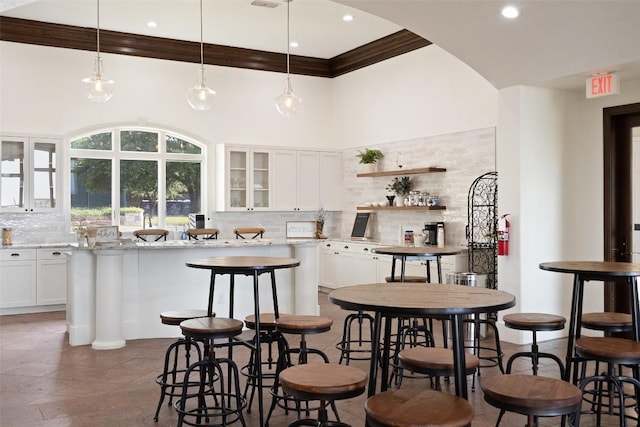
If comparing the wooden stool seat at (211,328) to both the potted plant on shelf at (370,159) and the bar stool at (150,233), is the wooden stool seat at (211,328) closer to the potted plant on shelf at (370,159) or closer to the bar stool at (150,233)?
the bar stool at (150,233)

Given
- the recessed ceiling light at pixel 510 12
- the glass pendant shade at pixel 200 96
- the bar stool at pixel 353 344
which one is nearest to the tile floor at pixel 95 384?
the bar stool at pixel 353 344

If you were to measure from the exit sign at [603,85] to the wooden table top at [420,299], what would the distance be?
330 centimetres

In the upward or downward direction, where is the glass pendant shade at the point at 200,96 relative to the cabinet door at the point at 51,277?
upward

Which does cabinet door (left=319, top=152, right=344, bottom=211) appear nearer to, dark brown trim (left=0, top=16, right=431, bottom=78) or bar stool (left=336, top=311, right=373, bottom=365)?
dark brown trim (left=0, top=16, right=431, bottom=78)

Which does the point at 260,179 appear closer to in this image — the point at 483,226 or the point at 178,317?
the point at 483,226

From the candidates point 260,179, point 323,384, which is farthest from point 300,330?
point 260,179

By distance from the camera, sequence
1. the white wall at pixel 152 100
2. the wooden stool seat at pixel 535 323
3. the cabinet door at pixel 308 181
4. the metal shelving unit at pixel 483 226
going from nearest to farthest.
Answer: the wooden stool seat at pixel 535 323, the metal shelving unit at pixel 483 226, the white wall at pixel 152 100, the cabinet door at pixel 308 181

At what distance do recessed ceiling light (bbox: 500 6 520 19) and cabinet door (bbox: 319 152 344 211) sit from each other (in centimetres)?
562

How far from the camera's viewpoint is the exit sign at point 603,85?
A: 5.64m

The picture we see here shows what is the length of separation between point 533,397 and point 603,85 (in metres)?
4.06

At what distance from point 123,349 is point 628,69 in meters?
5.50

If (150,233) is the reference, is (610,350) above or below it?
below

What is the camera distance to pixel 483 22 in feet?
17.7

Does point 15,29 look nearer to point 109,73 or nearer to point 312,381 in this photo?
point 109,73
